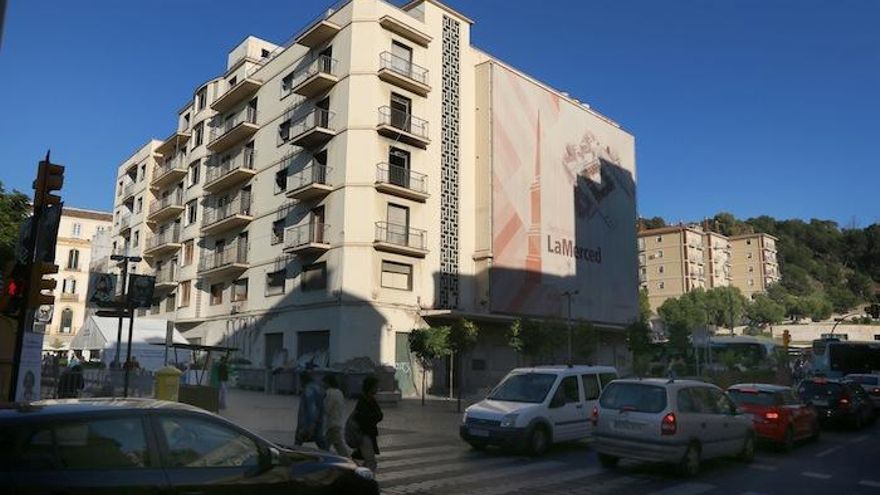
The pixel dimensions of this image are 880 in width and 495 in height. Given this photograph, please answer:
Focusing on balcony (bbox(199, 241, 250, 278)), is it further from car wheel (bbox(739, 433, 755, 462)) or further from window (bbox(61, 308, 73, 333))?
window (bbox(61, 308, 73, 333))

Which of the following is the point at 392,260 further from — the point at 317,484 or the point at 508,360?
the point at 317,484

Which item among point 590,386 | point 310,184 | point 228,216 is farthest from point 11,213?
point 590,386

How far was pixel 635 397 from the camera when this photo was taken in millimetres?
11641

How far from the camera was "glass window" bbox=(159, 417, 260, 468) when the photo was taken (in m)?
4.99

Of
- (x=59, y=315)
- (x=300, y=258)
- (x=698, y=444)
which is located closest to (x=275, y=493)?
(x=698, y=444)

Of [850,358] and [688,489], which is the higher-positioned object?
[850,358]

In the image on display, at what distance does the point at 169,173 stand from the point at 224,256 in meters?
13.1

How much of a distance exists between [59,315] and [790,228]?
141m

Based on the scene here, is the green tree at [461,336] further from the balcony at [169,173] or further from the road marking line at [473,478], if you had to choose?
the balcony at [169,173]

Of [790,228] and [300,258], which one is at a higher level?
[790,228]

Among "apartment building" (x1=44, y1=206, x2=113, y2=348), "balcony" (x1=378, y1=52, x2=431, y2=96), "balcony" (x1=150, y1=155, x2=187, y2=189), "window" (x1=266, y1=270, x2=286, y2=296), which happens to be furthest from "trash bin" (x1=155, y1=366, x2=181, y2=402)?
"apartment building" (x1=44, y1=206, x2=113, y2=348)

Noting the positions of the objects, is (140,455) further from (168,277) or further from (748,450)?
(168,277)

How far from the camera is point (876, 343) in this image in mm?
34000

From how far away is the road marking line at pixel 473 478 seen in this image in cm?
956
